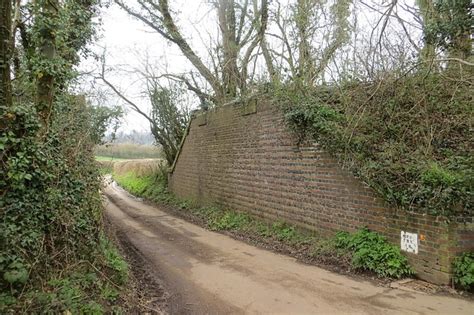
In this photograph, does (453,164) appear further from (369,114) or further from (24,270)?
(24,270)

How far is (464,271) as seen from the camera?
4.55 m

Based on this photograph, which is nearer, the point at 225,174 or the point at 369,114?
the point at 369,114

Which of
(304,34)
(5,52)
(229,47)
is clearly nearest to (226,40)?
(229,47)

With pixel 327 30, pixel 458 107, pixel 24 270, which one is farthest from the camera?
pixel 327 30

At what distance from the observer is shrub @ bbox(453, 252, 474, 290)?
177 inches

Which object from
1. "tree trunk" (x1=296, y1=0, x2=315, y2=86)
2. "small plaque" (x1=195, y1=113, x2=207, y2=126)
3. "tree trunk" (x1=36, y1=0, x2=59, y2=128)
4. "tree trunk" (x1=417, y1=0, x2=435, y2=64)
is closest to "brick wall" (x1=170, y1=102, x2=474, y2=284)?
"small plaque" (x1=195, y1=113, x2=207, y2=126)

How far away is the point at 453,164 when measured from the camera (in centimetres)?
496

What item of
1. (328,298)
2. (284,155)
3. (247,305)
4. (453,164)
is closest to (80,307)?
(247,305)

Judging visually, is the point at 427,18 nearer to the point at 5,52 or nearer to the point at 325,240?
the point at 325,240

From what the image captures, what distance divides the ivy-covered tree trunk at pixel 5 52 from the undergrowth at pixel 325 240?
17.8 feet

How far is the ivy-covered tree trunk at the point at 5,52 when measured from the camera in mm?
3922

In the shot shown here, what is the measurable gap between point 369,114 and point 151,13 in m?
11.3

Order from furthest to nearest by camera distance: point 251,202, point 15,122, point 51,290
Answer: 1. point 251,202
2. point 15,122
3. point 51,290

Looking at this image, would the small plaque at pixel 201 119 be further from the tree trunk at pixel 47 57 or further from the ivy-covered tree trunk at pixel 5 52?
the ivy-covered tree trunk at pixel 5 52
